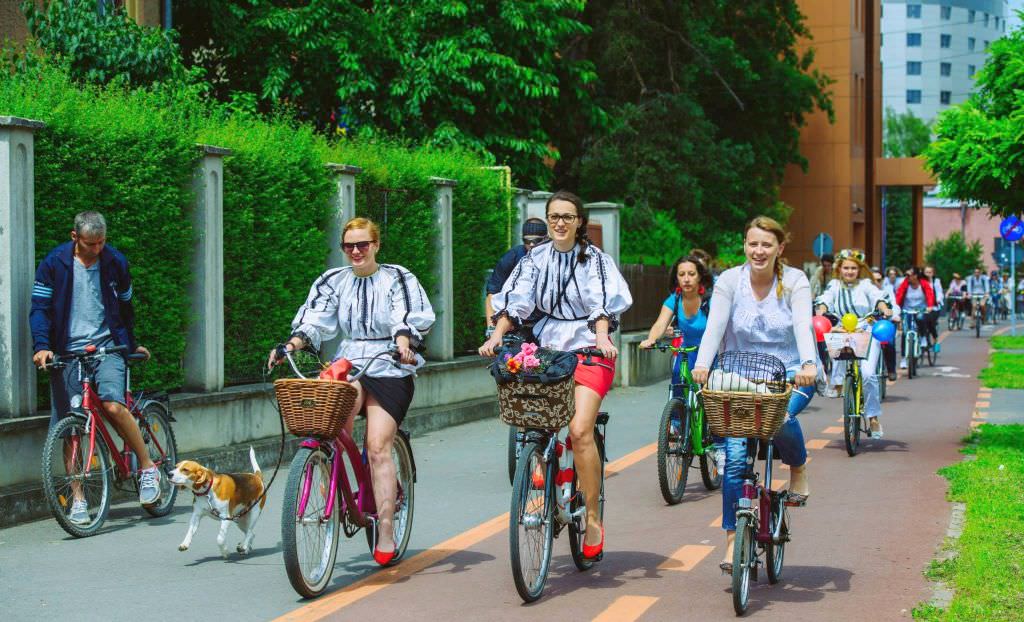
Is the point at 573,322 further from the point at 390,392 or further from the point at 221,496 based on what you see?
the point at 221,496

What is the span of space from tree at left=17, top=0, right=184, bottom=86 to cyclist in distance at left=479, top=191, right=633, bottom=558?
11.7 meters

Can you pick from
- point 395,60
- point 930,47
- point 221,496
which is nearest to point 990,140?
point 221,496

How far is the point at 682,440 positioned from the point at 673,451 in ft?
0.55

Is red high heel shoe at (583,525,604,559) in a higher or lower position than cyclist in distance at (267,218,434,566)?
lower

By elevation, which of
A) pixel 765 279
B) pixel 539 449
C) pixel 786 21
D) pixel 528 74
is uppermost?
pixel 786 21

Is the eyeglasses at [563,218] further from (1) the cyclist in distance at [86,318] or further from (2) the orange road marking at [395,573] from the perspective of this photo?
(1) the cyclist in distance at [86,318]

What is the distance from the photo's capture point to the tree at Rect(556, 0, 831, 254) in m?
33.4

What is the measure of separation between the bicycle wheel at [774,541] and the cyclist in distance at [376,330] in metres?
1.87

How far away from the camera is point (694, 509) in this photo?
31.5ft

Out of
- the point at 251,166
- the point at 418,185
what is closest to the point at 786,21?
the point at 418,185

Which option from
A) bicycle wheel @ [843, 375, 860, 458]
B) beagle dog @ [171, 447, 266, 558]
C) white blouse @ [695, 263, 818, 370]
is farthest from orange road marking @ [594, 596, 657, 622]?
bicycle wheel @ [843, 375, 860, 458]

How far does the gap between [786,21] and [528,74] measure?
1922 cm

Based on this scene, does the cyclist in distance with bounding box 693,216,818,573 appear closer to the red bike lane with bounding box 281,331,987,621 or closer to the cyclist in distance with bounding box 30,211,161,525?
the red bike lane with bounding box 281,331,987,621

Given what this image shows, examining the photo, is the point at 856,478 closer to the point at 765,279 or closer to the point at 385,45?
the point at 765,279
